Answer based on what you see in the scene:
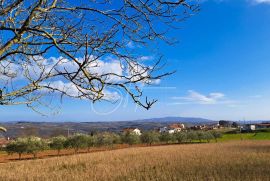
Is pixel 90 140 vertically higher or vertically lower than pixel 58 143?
higher

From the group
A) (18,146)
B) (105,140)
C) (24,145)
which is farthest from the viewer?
(105,140)

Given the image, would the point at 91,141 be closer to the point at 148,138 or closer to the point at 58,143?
the point at 58,143

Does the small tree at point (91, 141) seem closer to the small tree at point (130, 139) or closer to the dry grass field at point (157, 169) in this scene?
the small tree at point (130, 139)

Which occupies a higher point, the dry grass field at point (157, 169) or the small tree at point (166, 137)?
the dry grass field at point (157, 169)

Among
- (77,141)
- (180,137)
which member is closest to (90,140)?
(77,141)

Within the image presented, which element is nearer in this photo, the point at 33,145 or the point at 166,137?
the point at 33,145

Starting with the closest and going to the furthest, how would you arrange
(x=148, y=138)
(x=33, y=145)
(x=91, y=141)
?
1. (x=33, y=145)
2. (x=91, y=141)
3. (x=148, y=138)

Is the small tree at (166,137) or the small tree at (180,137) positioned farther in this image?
the small tree at (180,137)

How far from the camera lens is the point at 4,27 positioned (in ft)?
11.7

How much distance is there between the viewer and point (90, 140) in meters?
69.1

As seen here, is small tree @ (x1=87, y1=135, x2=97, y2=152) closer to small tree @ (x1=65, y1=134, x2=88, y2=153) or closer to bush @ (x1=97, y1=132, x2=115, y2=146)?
small tree @ (x1=65, y1=134, x2=88, y2=153)

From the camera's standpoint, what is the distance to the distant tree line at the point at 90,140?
56781 mm

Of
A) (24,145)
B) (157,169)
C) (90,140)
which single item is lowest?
(24,145)

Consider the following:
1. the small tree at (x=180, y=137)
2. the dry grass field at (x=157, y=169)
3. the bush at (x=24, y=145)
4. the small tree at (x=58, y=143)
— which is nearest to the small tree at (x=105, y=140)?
Result: the small tree at (x=58, y=143)
